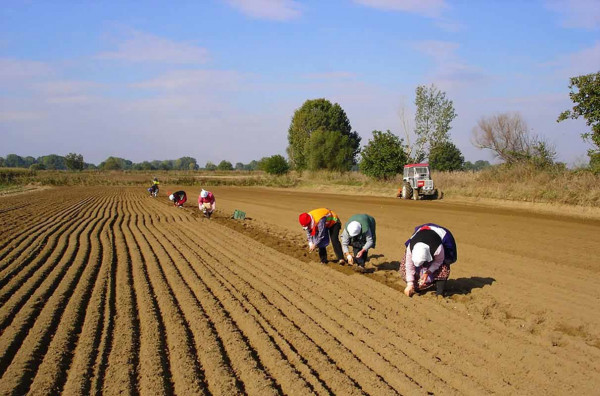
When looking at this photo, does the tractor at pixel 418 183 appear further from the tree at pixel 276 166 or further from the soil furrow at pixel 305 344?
the tree at pixel 276 166

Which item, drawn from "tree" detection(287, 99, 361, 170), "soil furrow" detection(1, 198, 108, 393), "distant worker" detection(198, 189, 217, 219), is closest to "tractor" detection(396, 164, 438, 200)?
"distant worker" detection(198, 189, 217, 219)

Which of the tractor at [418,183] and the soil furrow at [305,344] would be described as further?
the tractor at [418,183]

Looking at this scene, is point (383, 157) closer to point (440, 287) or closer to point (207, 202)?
point (207, 202)

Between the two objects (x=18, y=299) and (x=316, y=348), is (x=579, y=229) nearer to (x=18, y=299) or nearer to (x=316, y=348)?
(x=316, y=348)

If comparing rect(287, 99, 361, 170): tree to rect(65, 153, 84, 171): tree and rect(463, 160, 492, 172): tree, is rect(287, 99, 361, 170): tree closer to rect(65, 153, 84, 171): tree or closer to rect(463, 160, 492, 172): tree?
rect(463, 160, 492, 172): tree

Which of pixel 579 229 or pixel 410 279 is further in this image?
pixel 579 229

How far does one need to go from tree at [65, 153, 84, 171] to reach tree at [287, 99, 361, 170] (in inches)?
2611

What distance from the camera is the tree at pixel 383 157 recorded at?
108 ft

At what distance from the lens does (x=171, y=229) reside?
14516 mm

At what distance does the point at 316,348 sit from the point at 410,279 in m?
2.18

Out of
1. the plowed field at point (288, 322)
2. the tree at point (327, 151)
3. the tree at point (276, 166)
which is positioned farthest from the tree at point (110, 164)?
the plowed field at point (288, 322)

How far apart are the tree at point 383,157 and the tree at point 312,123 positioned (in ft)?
94.6

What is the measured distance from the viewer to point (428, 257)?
5965 millimetres

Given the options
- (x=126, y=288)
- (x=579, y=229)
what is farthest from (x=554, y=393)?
(x=579, y=229)
